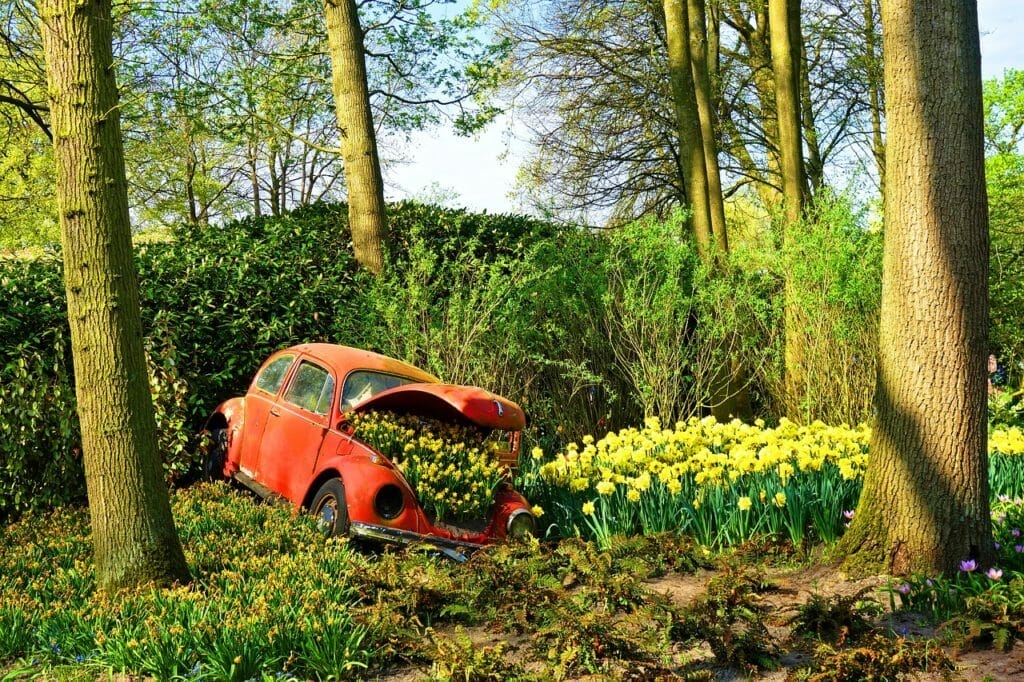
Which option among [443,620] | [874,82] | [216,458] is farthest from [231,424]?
[874,82]

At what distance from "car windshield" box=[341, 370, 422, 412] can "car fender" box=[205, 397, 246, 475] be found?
5.31ft

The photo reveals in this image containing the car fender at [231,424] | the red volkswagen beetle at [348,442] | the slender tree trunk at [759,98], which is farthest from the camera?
the slender tree trunk at [759,98]

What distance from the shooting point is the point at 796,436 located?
7.64 meters

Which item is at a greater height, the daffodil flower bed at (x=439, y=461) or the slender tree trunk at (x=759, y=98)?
the slender tree trunk at (x=759, y=98)

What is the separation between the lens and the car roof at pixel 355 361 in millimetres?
7253

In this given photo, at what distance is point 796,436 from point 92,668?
549cm

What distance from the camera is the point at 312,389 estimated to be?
738 centimetres

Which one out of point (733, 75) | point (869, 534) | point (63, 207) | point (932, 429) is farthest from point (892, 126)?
point (733, 75)

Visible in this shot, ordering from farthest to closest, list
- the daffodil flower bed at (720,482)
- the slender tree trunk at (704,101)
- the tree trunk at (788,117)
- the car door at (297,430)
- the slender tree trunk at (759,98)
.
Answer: the slender tree trunk at (759,98) → the slender tree trunk at (704,101) → the tree trunk at (788,117) → the car door at (297,430) → the daffodil flower bed at (720,482)

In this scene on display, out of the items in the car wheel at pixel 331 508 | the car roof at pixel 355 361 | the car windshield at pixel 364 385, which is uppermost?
the car roof at pixel 355 361

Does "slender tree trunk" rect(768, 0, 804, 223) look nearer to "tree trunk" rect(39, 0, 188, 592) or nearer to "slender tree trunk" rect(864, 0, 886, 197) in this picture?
"slender tree trunk" rect(864, 0, 886, 197)

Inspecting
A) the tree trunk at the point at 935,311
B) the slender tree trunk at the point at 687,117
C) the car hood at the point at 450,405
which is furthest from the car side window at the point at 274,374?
the slender tree trunk at the point at 687,117

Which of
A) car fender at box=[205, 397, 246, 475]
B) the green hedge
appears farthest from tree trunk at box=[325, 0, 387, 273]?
car fender at box=[205, 397, 246, 475]

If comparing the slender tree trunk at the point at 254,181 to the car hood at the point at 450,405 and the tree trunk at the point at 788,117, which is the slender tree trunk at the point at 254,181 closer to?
the tree trunk at the point at 788,117
